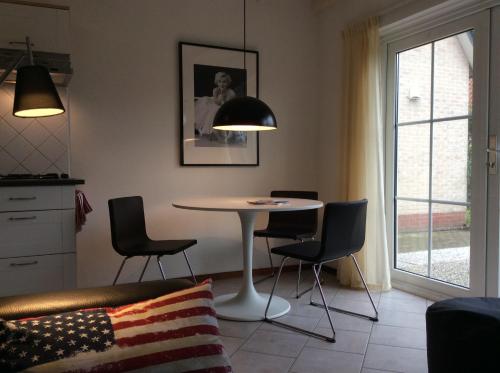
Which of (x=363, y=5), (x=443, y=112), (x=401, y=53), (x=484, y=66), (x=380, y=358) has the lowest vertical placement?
(x=380, y=358)

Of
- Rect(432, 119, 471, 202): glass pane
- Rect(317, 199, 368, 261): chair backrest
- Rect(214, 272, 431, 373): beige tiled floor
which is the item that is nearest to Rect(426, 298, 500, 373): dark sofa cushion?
Rect(214, 272, 431, 373): beige tiled floor

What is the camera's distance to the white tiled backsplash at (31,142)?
3143 mm

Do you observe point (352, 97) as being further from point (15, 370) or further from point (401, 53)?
point (15, 370)

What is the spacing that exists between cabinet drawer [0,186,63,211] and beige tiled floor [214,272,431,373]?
52.2 inches

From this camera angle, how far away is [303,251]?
2738 mm

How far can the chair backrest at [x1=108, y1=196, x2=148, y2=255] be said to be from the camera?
292 cm

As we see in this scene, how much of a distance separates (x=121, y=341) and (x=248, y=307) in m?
2.11

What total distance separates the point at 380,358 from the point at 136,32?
295 cm

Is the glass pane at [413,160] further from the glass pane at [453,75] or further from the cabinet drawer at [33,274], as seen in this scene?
the cabinet drawer at [33,274]

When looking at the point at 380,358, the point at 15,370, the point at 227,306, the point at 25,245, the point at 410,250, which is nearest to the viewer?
the point at 15,370

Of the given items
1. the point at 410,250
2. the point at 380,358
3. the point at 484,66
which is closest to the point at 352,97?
the point at 484,66

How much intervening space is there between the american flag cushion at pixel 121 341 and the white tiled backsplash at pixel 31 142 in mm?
2493

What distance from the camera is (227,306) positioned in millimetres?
3012

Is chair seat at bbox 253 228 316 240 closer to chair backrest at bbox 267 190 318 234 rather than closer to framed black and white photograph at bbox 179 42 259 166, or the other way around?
chair backrest at bbox 267 190 318 234
